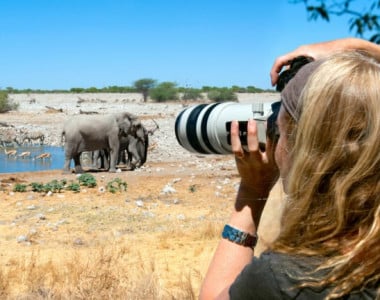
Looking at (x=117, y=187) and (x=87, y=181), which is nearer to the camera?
(x=117, y=187)

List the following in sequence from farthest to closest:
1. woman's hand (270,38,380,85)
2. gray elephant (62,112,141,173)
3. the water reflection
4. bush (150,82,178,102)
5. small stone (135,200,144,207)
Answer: bush (150,82,178,102) → the water reflection → gray elephant (62,112,141,173) → small stone (135,200,144,207) → woman's hand (270,38,380,85)

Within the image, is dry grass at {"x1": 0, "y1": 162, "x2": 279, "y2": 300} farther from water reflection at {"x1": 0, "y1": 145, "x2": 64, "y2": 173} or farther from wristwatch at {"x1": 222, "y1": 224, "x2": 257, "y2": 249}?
water reflection at {"x1": 0, "y1": 145, "x2": 64, "y2": 173}

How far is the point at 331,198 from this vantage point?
1.37 meters

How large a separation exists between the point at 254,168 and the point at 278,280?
521mm

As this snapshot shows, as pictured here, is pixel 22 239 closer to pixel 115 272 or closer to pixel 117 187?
pixel 115 272

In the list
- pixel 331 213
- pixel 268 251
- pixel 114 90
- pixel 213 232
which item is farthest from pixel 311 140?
pixel 114 90

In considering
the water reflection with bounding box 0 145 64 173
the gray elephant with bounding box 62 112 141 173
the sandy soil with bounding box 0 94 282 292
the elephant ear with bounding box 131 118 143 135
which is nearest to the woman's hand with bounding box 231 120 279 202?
the sandy soil with bounding box 0 94 282 292

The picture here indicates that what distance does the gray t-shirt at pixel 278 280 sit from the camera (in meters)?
1.34

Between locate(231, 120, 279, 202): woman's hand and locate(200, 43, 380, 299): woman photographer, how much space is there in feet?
1.14

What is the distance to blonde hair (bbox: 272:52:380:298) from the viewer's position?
134cm

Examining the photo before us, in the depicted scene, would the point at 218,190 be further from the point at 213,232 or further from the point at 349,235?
the point at 349,235

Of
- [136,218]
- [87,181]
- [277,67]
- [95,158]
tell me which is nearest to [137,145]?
[95,158]

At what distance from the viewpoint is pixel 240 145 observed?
1.83m

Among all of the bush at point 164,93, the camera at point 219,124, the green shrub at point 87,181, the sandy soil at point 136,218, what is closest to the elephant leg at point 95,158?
the sandy soil at point 136,218
